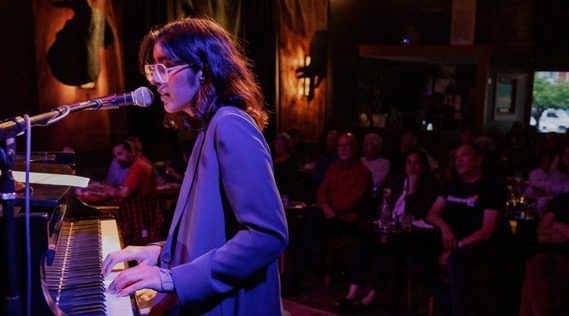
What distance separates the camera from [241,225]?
3.72ft

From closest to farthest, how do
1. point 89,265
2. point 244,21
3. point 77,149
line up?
point 89,265 < point 77,149 < point 244,21

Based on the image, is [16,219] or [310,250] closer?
[16,219]

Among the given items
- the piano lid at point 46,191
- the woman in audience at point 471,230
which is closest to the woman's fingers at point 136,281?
the piano lid at point 46,191

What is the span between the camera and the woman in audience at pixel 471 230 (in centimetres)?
340

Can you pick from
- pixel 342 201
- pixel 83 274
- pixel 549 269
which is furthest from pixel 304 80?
pixel 83 274

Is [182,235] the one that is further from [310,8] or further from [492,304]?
[310,8]

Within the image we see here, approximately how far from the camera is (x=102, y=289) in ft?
4.59

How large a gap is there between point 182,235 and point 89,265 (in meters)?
0.50

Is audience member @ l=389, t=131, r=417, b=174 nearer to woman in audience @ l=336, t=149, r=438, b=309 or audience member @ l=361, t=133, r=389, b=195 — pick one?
audience member @ l=361, t=133, r=389, b=195

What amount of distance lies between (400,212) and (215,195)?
325cm

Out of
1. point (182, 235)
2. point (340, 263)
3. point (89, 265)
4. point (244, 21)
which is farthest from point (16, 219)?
point (244, 21)

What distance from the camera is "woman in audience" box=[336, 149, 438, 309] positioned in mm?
4000

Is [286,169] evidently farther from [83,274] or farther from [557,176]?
[83,274]

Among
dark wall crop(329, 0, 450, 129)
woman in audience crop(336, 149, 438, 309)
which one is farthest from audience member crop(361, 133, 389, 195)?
dark wall crop(329, 0, 450, 129)
